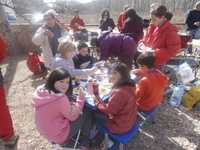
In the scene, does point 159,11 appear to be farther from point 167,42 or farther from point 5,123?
point 5,123

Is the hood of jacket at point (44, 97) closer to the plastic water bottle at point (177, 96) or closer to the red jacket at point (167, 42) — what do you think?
the red jacket at point (167, 42)

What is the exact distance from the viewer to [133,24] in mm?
4043

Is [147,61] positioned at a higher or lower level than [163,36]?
lower

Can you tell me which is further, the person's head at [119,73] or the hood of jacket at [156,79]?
the hood of jacket at [156,79]

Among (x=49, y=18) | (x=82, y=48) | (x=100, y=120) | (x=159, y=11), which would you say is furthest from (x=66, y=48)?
(x=159, y=11)

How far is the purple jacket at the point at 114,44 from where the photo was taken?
298cm

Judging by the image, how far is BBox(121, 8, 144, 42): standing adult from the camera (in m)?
3.97

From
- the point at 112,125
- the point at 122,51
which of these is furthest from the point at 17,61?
the point at 112,125

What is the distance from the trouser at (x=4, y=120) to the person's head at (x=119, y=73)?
1.44 meters

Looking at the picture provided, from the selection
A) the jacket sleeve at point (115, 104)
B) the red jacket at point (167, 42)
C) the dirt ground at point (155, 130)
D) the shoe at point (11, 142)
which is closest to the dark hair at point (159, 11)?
the red jacket at point (167, 42)

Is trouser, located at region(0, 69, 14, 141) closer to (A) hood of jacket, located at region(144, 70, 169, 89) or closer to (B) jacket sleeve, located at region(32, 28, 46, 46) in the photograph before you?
(B) jacket sleeve, located at region(32, 28, 46, 46)

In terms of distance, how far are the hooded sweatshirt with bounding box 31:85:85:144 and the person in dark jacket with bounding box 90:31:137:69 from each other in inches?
60.5

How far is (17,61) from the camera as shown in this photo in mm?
5570

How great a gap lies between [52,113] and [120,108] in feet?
2.42
